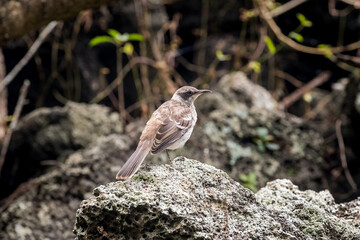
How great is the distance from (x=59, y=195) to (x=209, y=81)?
4.00 metres

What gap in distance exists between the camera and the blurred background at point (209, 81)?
6406 mm

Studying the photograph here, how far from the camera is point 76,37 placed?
8.41m

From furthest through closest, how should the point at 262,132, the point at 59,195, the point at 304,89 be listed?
1. the point at 304,89
2. the point at 262,132
3. the point at 59,195

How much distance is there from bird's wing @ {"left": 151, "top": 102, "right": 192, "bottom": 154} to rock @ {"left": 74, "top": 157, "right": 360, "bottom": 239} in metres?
0.92

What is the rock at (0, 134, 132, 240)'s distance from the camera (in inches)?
212

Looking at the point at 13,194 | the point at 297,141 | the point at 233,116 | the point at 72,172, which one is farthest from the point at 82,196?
the point at 297,141

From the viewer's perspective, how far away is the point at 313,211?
3436 millimetres

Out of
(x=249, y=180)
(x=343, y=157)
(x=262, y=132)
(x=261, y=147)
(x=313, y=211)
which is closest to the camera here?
(x=313, y=211)

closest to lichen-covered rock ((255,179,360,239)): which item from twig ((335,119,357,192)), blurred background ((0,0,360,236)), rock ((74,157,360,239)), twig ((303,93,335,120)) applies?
rock ((74,157,360,239))

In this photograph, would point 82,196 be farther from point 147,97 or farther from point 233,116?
point 147,97

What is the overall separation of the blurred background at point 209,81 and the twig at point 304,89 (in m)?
0.02

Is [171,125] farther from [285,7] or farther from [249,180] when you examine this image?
[285,7]

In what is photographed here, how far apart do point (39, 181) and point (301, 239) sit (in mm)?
3425

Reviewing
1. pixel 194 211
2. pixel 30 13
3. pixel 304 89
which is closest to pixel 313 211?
pixel 194 211
